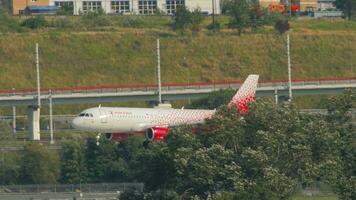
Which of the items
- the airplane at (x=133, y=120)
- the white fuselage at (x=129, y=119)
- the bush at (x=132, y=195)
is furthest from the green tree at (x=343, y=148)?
the white fuselage at (x=129, y=119)

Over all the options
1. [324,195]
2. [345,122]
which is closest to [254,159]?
[345,122]

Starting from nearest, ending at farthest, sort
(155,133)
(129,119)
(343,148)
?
(343,148) < (155,133) < (129,119)

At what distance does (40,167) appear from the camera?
173 metres

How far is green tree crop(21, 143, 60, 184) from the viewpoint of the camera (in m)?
173

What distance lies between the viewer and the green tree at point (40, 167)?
566 ft

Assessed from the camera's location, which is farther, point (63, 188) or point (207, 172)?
point (63, 188)

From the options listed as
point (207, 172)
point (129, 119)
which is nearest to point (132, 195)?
point (207, 172)

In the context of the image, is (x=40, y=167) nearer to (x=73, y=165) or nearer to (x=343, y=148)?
(x=73, y=165)

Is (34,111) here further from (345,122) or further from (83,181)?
(345,122)

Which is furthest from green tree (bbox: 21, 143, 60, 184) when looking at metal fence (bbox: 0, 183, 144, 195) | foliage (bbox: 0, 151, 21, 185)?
metal fence (bbox: 0, 183, 144, 195)

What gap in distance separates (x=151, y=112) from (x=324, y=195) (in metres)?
22.1

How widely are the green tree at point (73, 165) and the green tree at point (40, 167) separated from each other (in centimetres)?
67

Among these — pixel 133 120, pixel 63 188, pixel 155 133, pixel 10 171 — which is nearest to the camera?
pixel 155 133

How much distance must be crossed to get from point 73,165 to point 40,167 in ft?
9.87
